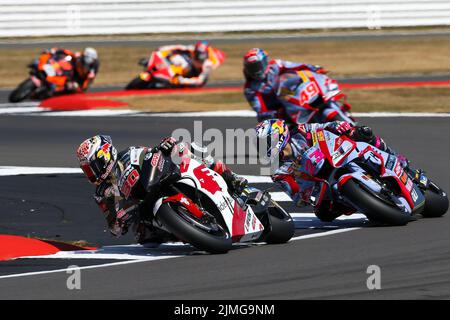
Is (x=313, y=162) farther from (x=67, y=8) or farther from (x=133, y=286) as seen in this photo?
(x=67, y=8)

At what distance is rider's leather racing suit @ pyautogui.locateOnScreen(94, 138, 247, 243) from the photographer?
34.6 feet

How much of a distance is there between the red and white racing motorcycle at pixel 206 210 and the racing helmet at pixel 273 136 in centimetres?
67

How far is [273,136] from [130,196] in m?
1.65

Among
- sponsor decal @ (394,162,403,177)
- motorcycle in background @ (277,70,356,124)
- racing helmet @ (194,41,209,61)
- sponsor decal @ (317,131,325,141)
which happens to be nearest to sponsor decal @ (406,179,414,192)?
sponsor decal @ (394,162,403,177)

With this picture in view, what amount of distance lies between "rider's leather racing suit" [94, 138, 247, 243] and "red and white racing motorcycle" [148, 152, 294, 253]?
14 cm

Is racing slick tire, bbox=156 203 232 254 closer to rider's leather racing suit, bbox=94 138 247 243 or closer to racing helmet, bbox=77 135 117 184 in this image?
rider's leather racing suit, bbox=94 138 247 243

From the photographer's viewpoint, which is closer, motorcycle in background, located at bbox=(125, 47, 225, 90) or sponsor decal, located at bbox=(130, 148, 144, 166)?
sponsor decal, located at bbox=(130, 148, 144, 166)

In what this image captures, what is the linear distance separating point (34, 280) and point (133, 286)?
2.89 ft

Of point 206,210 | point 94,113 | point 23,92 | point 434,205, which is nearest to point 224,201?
point 206,210

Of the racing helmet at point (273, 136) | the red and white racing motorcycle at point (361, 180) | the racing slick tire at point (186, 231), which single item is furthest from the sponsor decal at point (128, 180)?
the red and white racing motorcycle at point (361, 180)

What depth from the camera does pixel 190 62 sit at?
27.6 meters

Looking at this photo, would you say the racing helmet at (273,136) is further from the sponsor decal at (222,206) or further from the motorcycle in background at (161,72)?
the motorcycle in background at (161,72)

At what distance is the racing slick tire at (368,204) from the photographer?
37.0ft

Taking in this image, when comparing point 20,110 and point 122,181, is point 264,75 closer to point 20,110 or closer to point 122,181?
point 122,181
